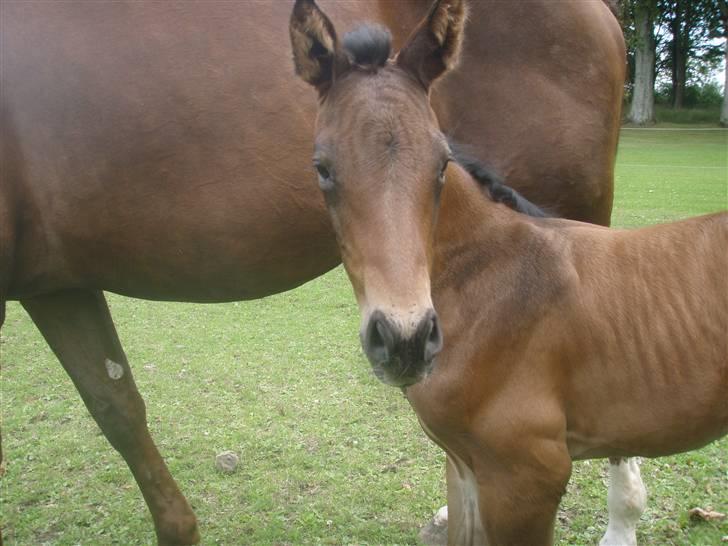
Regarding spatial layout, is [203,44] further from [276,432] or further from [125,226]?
[276,432]

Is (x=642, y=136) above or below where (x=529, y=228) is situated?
below

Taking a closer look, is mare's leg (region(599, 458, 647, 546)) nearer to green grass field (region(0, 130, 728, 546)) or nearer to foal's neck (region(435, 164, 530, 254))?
green grass field (region(0, 130, 728, 546))

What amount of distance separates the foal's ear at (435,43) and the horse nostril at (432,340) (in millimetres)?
728

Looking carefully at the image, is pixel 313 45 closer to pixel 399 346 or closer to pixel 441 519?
pixel 399 346

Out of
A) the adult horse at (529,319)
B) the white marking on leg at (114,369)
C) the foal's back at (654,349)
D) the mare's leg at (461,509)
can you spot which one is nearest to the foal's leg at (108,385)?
the white marking on leg at (114,369)

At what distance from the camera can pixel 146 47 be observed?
2.23 m

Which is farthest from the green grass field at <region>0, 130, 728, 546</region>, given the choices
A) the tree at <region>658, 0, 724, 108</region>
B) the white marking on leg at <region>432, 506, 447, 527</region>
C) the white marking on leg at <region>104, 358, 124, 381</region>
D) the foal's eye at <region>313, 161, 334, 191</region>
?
the tree at <region>658, 0, 724, 108</region>

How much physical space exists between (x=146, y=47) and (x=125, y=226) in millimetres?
589

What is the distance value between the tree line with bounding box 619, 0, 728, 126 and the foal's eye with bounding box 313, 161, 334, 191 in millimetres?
30023

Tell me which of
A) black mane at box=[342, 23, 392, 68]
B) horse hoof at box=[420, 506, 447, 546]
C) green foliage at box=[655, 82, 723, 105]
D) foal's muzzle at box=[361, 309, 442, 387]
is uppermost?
black mane at box=[342, 23, 392, 68]

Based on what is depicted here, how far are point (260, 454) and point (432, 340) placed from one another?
2.35m

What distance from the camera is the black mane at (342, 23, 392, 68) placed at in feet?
5.99

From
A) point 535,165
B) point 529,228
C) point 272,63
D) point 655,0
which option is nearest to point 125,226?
point 272,63

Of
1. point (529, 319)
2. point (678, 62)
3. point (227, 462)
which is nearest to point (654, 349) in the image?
point (529, 319)
